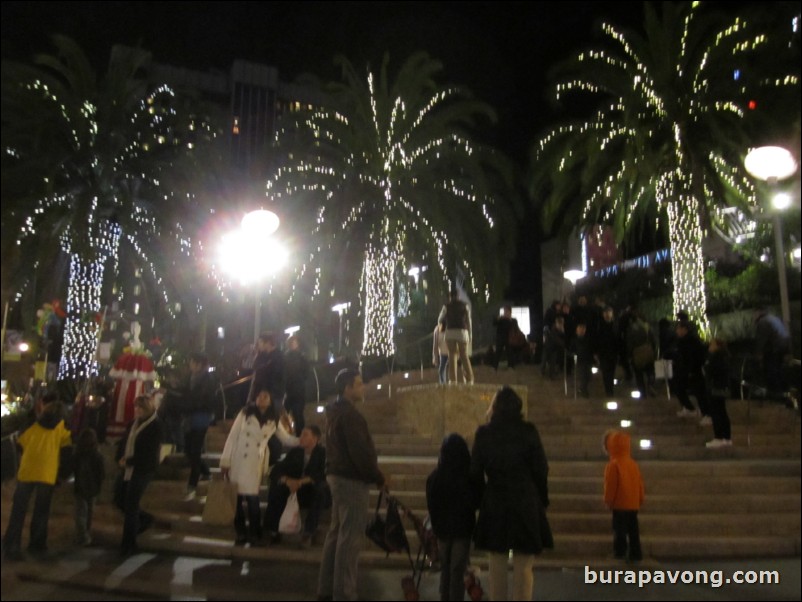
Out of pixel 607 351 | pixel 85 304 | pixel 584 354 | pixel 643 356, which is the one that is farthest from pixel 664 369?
pixel 85 304

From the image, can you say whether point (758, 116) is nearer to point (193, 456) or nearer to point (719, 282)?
point (719, 282)

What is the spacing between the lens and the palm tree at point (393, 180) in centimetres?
2228

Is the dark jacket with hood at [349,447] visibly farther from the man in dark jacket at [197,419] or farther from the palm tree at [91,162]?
the palm tree at [91,162]

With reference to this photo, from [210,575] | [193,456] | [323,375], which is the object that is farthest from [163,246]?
[210,575]

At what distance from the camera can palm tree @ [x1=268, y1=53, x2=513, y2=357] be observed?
877 inches

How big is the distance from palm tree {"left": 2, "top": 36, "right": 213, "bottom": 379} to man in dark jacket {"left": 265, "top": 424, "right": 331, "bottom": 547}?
492 inches

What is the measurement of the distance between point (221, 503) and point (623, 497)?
14.1 feet

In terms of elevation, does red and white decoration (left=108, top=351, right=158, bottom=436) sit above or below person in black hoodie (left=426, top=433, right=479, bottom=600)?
above

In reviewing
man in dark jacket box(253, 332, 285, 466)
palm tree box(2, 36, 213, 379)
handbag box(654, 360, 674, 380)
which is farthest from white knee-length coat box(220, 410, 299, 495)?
palm tree box(2, 36, 213, 379)

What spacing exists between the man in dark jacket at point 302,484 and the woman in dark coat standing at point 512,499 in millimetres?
2978

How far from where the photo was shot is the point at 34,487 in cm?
848

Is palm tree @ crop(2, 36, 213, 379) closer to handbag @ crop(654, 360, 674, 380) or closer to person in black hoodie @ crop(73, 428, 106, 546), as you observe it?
person in black hoodie @ crop(73, 428, 106, 546)

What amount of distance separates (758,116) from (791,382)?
872 centimetres

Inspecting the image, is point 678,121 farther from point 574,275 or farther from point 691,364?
point 691,364
